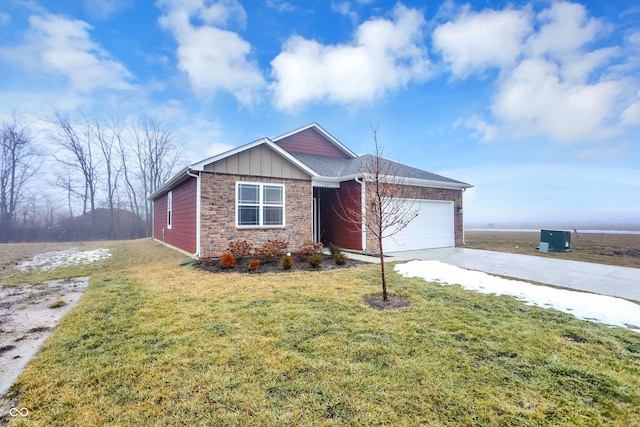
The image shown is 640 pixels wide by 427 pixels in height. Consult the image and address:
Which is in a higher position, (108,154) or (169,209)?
(108,154)

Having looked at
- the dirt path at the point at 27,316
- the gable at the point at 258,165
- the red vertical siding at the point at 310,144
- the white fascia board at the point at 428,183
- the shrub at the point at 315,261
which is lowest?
the dirt path at the point at 27,316

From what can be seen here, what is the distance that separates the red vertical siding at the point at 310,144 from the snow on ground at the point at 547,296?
9.48 meters

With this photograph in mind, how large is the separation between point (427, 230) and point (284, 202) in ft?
22.0

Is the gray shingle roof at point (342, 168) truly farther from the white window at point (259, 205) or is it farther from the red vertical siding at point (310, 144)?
the white window at point (259, 205)

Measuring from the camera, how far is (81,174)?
959 inches

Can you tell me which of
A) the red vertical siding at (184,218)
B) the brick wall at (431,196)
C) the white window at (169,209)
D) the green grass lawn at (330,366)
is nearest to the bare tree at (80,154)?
the white window at (169,209)

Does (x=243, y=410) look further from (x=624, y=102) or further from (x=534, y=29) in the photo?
(x=624, y=102)

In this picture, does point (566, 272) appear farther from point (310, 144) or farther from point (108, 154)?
point (108, 154)

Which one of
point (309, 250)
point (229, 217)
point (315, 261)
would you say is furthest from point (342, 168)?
point (315, 261)

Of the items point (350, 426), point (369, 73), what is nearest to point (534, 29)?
point (369, 73)

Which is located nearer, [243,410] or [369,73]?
[243,410]

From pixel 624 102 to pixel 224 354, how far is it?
18685mm

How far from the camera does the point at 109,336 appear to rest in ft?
12.1

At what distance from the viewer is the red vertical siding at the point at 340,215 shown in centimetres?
1138
